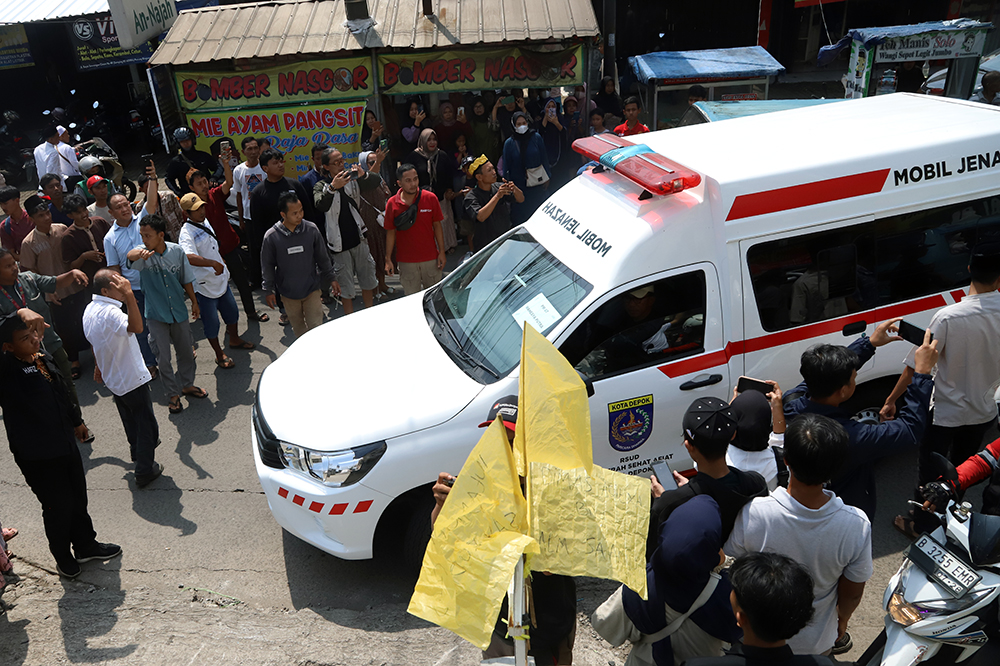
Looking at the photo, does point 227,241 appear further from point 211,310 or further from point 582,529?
point 582,529

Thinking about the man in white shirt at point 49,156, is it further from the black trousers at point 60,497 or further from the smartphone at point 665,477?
the smartphone at point 665,477

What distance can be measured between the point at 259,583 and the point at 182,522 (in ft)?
3.35

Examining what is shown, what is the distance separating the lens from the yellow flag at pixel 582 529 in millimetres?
→ 2195

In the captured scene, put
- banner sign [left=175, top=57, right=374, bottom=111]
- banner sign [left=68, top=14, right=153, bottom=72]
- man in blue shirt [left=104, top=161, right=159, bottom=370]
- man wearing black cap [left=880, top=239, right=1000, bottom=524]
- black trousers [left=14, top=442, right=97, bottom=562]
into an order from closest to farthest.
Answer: man wearing black cap [left=880, top=239, right=1000, bottom=524]
black trousers [left=14, top=442, right=97, bottom=562]
man in blue shirt [left=104, top=161, right=159, bottom=370]
banner sign [left=175, top=57, right=374, bottom=111]
banner sign [left=68, top=14, right=153, bottom=72]

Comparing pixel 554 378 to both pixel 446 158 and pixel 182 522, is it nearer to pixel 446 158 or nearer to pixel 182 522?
pixel 182 522

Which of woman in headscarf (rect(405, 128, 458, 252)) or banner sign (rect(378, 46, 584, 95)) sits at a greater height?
banner sign (rect(378, 46, 584, 95))

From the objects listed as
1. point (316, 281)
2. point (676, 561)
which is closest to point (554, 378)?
point (676, 561)

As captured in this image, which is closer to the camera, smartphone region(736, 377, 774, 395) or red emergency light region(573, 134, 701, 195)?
smartphone region(736, 377, 774, 395)

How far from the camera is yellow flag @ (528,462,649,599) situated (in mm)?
2195

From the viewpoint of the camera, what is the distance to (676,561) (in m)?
2.69

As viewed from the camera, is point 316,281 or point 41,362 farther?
point 316,281

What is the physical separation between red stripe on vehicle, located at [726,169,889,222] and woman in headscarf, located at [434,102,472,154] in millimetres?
6631

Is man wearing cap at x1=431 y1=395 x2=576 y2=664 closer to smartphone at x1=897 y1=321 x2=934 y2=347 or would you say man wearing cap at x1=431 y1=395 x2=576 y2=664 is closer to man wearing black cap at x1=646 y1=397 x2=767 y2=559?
man wearing black cap at x1=646 y1=397 x2=767 y2=559

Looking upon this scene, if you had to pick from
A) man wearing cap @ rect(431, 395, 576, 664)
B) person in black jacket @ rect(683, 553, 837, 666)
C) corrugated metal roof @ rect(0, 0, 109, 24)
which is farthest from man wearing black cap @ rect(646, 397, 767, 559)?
corrugated metal roof @ rect(0, 0, 109, 24)
